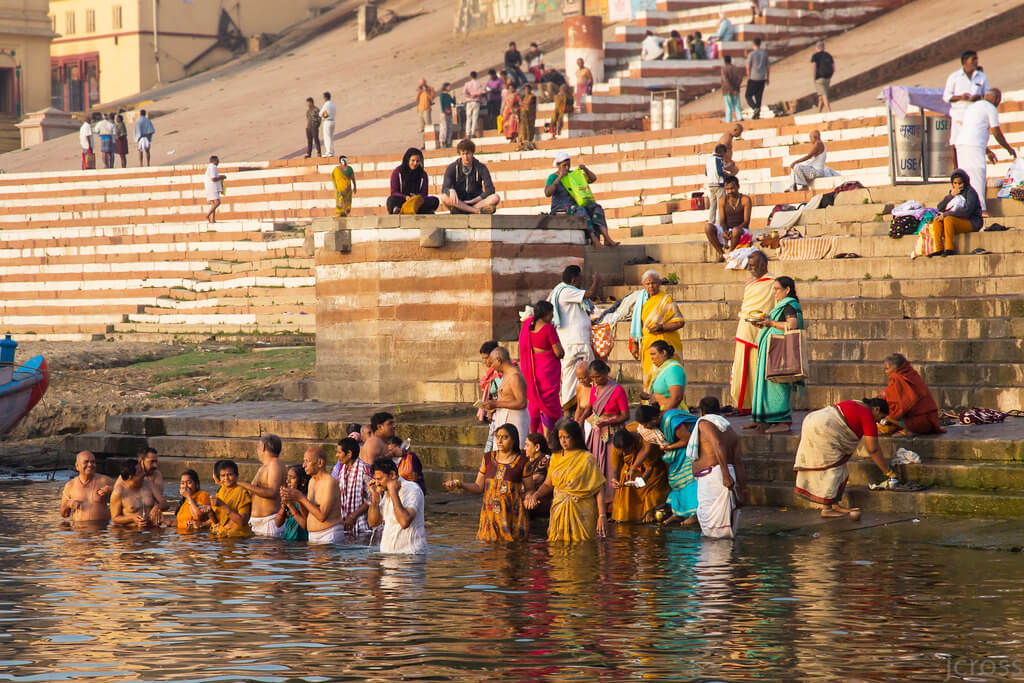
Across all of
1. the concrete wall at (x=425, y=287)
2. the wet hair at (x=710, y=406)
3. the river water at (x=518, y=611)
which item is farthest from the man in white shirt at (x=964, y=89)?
the river water at (x=518, y=611)

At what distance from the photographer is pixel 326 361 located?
14.6 meters

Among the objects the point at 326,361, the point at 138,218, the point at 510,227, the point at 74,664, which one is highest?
the point at 138,218

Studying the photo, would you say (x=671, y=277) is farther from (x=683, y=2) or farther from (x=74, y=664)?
(x=683, y=2)

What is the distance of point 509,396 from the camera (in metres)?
11.0

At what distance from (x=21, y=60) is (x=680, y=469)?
3859 centimetres

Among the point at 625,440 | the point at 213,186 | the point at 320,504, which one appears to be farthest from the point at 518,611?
the point at 213,186

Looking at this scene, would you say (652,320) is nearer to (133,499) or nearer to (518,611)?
(133,499)

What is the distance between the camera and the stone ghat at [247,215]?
21.8 meters

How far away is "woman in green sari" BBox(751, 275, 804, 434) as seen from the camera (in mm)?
10984

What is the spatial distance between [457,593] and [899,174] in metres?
10.2

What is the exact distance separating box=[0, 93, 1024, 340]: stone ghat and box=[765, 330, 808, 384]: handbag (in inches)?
327

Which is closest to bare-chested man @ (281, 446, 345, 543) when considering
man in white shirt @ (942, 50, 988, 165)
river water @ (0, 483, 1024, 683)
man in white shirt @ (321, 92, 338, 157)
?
river water @ (0, 483, 1024, 683)

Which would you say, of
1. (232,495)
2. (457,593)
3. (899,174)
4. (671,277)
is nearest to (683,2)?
(899,174)

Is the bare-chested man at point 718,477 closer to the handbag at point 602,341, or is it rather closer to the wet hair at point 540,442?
the wet hair at point 540,442
